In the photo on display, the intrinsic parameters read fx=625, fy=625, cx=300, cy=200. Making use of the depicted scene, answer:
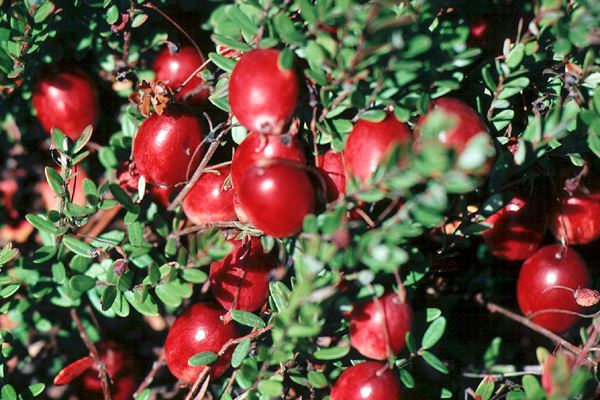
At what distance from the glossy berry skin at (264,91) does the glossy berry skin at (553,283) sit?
0.66 meters

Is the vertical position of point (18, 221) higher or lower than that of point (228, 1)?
lower

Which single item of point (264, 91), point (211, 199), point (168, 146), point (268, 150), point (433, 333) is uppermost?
point (264, 91)

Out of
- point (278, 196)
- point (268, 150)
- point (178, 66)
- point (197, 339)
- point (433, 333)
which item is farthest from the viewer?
point (178, 66)

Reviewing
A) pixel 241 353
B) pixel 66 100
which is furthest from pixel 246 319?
pixel 66 100

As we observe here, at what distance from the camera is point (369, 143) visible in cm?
104

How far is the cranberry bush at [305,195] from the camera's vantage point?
994mm

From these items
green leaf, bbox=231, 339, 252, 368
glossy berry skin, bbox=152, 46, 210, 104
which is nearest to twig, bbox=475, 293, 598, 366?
green leaf, bbox=231, 339, 252, 368

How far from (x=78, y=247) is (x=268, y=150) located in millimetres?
509

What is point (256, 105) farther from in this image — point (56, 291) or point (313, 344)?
point (56, 291)

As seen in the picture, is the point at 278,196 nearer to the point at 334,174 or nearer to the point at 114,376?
the point at 334,174

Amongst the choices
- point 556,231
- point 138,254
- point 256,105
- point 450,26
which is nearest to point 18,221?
point 138,254

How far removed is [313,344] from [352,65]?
0.48 meters

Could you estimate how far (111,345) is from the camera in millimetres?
1591

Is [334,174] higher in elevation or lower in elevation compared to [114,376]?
higher
